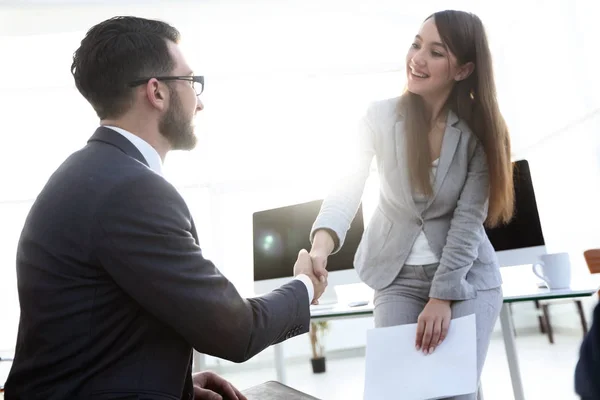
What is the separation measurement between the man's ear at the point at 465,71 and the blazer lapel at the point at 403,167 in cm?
20

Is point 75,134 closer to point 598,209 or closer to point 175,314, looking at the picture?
point 598,209

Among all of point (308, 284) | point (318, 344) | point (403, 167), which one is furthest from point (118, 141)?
point (318, 344)

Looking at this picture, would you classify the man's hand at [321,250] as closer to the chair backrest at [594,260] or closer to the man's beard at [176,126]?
the man's beard at [176,126]

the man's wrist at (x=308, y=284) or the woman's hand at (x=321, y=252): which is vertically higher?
the woman's hand at (x=321, y=252)

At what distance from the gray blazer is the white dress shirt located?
27 centimetres

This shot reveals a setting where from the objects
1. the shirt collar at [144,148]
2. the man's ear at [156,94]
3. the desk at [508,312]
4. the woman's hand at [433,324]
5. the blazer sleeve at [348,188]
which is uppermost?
the man's ear at [156,94]

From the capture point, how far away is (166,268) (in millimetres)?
879

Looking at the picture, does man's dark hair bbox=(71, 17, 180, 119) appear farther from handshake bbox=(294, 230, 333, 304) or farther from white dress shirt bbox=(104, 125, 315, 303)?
handshake bbox=(294, 230, 333, 304)

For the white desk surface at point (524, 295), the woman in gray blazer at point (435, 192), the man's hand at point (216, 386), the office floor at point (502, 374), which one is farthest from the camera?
the office floor at point (502, 374)

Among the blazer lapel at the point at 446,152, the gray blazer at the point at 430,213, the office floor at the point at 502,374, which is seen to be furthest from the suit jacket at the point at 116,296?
the office floor at the point at 502,374

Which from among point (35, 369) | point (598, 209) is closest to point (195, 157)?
point (598, 209)

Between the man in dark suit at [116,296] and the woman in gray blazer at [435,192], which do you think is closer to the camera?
the man in dark suit at [116,296]

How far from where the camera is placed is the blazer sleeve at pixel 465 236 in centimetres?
128

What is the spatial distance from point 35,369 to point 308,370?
4.49m
